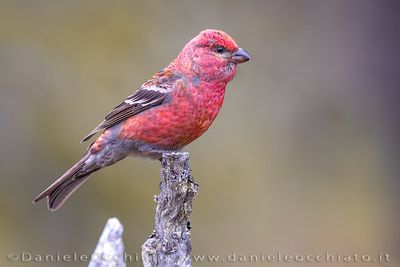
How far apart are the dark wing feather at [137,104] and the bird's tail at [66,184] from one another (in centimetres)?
32

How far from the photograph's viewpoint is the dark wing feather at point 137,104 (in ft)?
20.2

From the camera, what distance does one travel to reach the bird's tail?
20.2 feet

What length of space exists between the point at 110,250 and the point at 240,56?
8.26 feet

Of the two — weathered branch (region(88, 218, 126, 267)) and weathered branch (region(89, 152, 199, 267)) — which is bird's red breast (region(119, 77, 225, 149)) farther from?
weathered branch (region(88, 218, 126, 267))

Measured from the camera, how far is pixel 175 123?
597cm

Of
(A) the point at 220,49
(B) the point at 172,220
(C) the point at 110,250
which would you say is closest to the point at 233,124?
(A) the point at 220,49

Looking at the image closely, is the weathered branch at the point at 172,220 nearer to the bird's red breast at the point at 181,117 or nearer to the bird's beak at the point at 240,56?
the bird's red breast at the point at 181,117

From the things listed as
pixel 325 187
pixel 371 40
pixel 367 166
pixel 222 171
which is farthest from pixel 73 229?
pixel 371 40

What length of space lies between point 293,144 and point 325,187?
575 millimetres

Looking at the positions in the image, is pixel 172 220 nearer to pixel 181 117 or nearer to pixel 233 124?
pixel 181 117

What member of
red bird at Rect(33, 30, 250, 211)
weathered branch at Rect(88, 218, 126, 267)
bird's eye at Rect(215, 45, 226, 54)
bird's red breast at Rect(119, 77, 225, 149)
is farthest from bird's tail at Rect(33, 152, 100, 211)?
weathered branch at Rect(88, 218, 126, 267)

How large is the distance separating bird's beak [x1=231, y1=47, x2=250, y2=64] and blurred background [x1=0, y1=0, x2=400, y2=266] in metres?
2.16
